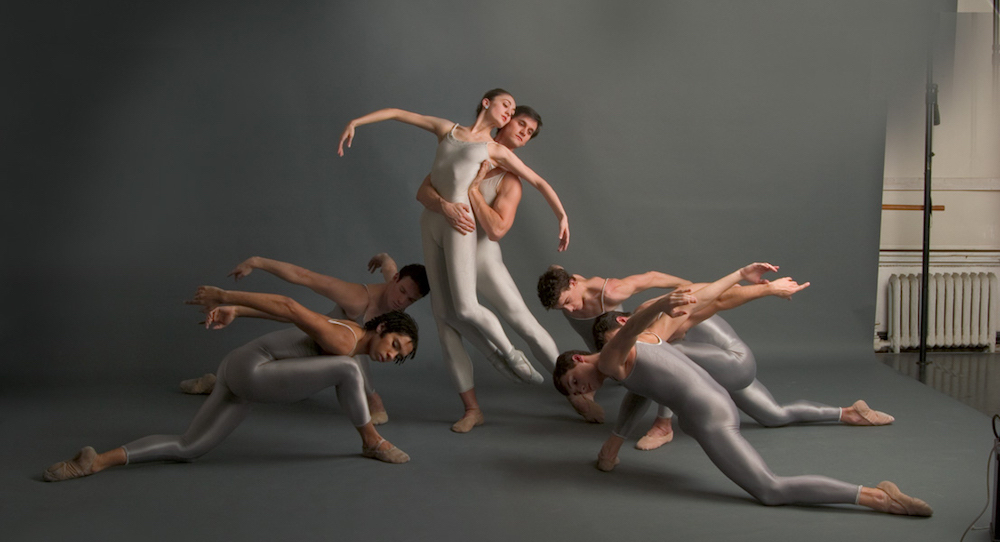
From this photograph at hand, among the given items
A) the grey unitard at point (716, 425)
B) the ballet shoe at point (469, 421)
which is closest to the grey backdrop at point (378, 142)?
the ballet shoe at point (469, 421)

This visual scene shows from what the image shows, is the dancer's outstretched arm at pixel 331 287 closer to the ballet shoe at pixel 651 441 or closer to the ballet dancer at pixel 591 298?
the ballet dancer at pixel 591 298

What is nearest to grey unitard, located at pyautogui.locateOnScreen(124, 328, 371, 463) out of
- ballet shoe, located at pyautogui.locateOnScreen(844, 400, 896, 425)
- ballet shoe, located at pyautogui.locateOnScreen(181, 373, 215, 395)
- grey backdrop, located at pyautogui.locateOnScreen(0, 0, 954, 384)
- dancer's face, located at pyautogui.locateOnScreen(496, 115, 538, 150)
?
ballet shoe, located at pyautogui.locateOnScreen(181, 373, 215, 395)

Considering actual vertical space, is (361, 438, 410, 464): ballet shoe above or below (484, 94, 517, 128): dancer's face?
below

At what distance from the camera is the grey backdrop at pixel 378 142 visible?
595 cm

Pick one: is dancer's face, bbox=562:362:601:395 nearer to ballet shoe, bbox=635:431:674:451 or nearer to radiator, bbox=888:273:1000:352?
ballet shoe, bbox=635:431:674:451

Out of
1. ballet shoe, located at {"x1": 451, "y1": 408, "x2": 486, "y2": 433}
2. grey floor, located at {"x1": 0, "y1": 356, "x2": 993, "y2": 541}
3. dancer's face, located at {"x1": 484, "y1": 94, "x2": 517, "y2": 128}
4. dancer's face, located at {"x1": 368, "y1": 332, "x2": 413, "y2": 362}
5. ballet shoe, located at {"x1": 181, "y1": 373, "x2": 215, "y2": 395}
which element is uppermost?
dancer's face, located at {"x1": 484, "y1": 94, "x2": 517, "y2": 128}

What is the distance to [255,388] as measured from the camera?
397 cm

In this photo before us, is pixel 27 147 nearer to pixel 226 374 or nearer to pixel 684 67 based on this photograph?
pixel 226 374

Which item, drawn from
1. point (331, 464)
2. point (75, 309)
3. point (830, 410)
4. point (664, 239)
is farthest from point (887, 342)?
point (75, 309)

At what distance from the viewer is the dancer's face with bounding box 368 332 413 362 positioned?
158 inches

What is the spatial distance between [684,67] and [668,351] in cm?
283

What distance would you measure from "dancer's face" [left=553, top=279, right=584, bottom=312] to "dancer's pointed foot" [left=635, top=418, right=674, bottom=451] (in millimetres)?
681

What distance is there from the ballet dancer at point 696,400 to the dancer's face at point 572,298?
0.73 metres

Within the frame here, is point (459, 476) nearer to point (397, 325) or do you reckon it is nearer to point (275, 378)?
point (397, 325)
